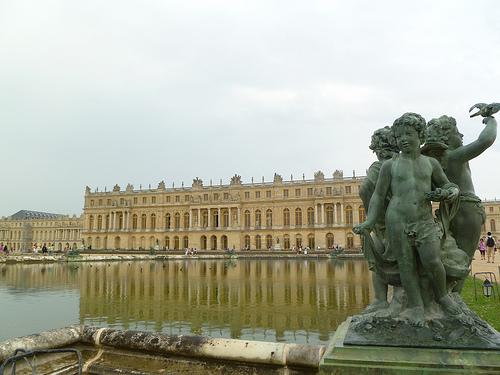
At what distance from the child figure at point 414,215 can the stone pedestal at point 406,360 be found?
0.31 m

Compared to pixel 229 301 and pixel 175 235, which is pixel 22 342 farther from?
pixel 175 235

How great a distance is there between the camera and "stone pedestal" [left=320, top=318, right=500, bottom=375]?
114 inches

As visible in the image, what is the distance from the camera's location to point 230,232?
7181 cm

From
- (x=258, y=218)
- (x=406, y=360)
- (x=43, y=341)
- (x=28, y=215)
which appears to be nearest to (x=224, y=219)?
(x=258, y=218)

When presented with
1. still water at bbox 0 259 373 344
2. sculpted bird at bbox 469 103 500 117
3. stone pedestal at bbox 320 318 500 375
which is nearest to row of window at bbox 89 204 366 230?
still water at bbox 0 259 373 344

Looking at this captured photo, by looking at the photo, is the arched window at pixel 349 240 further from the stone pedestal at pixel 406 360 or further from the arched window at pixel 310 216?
the stone pedestal at pixel 406 360

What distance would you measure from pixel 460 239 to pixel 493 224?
80764 mm

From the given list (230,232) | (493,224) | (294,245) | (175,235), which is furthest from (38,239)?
(493,224)

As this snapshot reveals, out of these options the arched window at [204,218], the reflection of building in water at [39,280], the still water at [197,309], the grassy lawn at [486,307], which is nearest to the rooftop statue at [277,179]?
the arched window at [204,218]

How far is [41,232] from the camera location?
111812 mm

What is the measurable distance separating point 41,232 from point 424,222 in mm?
124307

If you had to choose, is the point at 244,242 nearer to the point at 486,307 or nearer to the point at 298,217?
the point at 298,217

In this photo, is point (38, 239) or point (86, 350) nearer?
point (86, 350)

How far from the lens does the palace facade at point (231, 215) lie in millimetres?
66188
